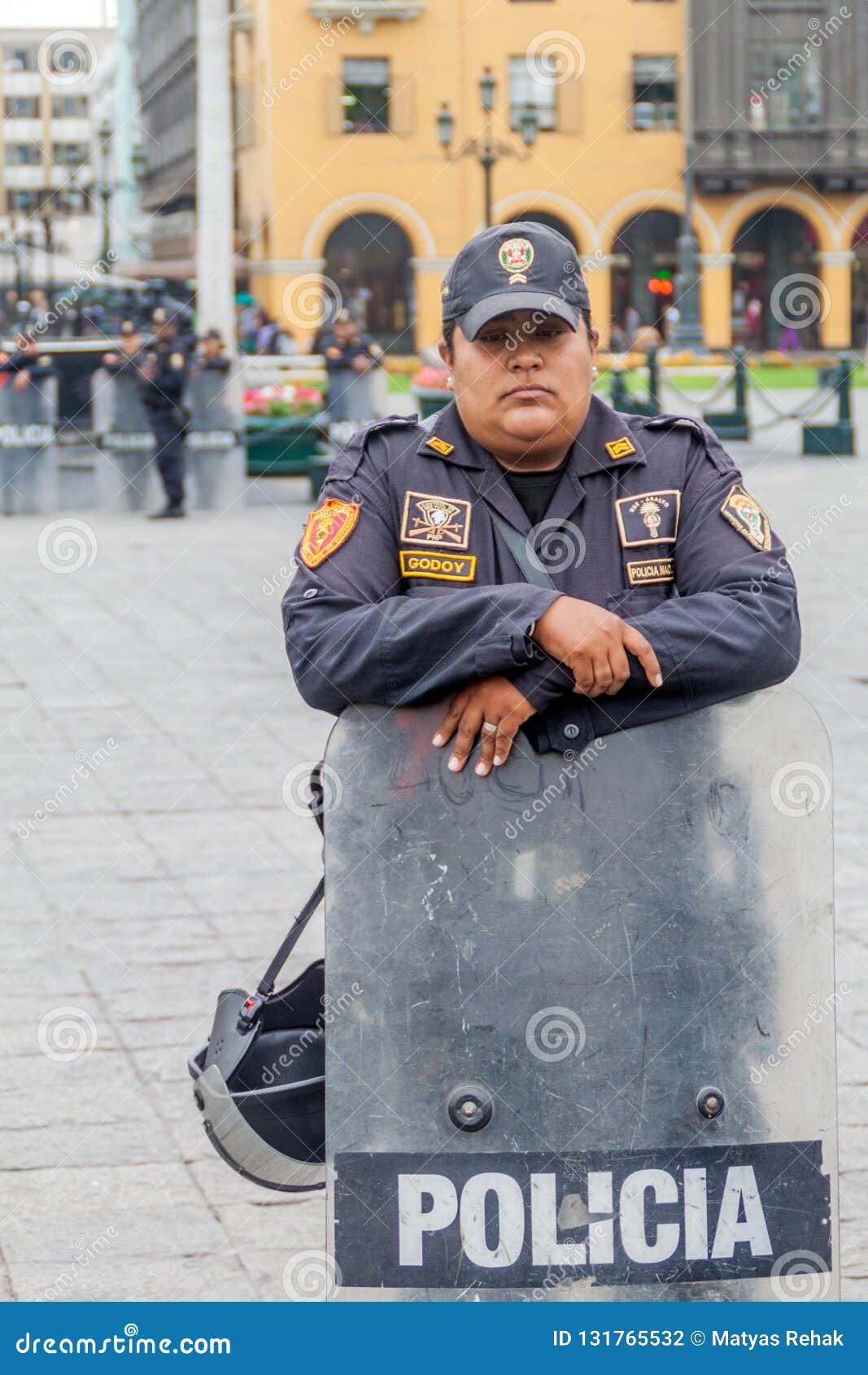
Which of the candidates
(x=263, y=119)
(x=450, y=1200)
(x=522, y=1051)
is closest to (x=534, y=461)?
(x=522, y=1051)

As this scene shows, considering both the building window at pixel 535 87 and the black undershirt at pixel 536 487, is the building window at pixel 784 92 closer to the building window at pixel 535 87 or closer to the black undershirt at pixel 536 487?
the building window at pixel 535 87

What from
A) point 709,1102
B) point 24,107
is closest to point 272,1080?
point 709,1102

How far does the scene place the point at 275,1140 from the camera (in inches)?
105

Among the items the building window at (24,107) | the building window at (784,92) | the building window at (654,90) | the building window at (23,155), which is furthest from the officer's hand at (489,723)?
the building window at (24,107)

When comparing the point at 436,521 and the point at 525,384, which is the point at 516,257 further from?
the point at 436,521

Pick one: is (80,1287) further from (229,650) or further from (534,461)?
(229,650)

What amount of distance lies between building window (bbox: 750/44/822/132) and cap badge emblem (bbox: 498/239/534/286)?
49.4 meters

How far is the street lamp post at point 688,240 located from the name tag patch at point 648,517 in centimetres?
3878

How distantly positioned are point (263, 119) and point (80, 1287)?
47.5m

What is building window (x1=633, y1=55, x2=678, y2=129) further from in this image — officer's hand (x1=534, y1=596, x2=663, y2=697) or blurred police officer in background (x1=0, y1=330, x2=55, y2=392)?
officer's hand (x1=534, y1=596, x2=663, y2=697)

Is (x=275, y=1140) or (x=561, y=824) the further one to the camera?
(x=275, y=1140)

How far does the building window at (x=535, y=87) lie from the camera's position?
160ft

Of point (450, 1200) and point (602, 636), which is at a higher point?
point (602, 636)

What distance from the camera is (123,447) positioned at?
57.2ft
